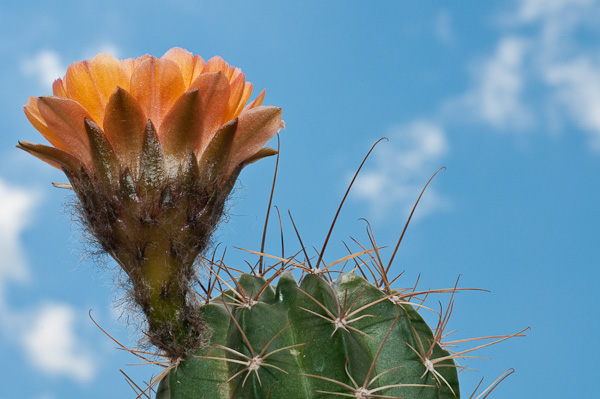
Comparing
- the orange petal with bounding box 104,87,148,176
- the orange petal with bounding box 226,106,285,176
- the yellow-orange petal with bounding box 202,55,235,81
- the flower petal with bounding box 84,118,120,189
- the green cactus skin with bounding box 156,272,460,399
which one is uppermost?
the yellow-orange petal with bounding box 202,55,235,81

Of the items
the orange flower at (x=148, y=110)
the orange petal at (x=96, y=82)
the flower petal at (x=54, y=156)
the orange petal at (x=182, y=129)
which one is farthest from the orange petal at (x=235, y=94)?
the flower petal at (x=54, y=156)

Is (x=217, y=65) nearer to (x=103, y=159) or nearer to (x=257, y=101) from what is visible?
(x=257, y=101)

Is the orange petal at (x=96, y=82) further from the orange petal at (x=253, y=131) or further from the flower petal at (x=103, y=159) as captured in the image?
the orange petal at (x=253, y=131)

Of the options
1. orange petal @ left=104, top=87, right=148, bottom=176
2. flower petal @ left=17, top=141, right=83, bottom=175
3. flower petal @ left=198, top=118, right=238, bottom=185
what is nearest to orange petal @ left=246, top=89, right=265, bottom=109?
flower petal @ left=198, top=118, right=238, bottom=185

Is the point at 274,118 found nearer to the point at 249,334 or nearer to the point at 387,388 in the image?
the point at 249,334

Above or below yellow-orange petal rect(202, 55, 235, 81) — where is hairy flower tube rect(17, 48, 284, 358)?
below

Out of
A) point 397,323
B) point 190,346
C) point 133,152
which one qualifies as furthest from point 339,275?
point 133,152

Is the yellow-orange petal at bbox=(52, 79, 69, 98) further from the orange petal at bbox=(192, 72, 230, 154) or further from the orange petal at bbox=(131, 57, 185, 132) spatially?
the orange petal at bbox=(192, 72, 230, 154)

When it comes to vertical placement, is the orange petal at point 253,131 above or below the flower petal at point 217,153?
above
